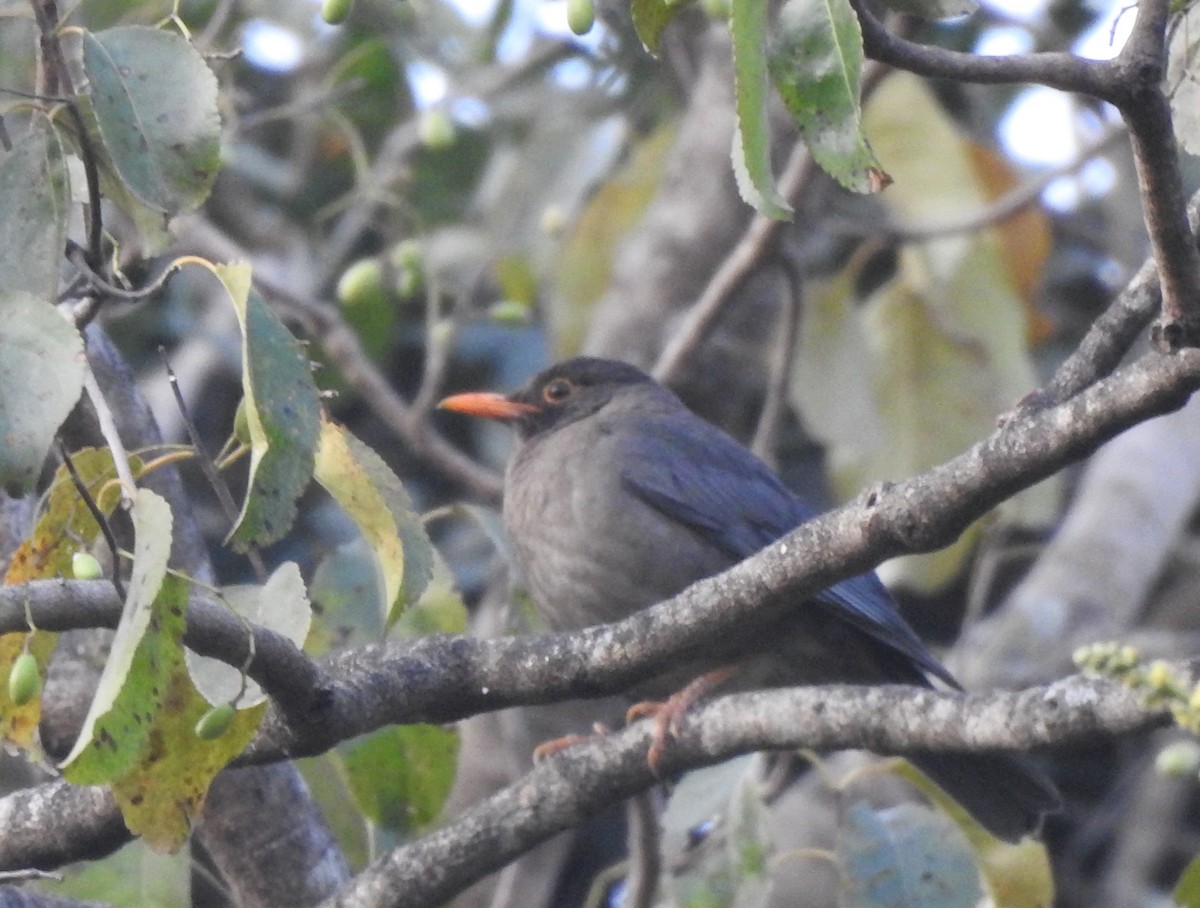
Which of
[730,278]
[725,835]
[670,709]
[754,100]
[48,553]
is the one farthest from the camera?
[730,278]

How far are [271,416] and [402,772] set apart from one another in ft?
6.40

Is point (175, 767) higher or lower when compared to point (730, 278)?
higher

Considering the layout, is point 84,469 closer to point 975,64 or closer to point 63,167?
point 63,167

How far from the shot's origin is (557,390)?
6312mm

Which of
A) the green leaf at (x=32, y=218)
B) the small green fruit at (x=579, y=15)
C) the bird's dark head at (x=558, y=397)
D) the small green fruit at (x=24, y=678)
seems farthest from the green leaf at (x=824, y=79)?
the bird's dark head at (x=558, y=397)

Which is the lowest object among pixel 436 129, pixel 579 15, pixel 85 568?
pixel 436 129

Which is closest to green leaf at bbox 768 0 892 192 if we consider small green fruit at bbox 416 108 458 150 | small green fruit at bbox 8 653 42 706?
small green fruit at bbox 8 653 42 706

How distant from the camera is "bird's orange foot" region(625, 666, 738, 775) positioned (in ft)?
12.3

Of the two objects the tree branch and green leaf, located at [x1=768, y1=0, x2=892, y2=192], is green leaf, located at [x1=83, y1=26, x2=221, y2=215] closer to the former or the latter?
green leaf, located at [x1=768, y1=0, x2=892, y2=192]

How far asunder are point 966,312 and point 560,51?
2306mm

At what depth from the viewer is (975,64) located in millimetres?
2490

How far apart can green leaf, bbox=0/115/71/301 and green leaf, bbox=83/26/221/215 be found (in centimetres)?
21

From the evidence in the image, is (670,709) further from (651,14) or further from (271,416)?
(651,14)

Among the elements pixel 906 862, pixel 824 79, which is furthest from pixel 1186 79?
pixel 906 862
